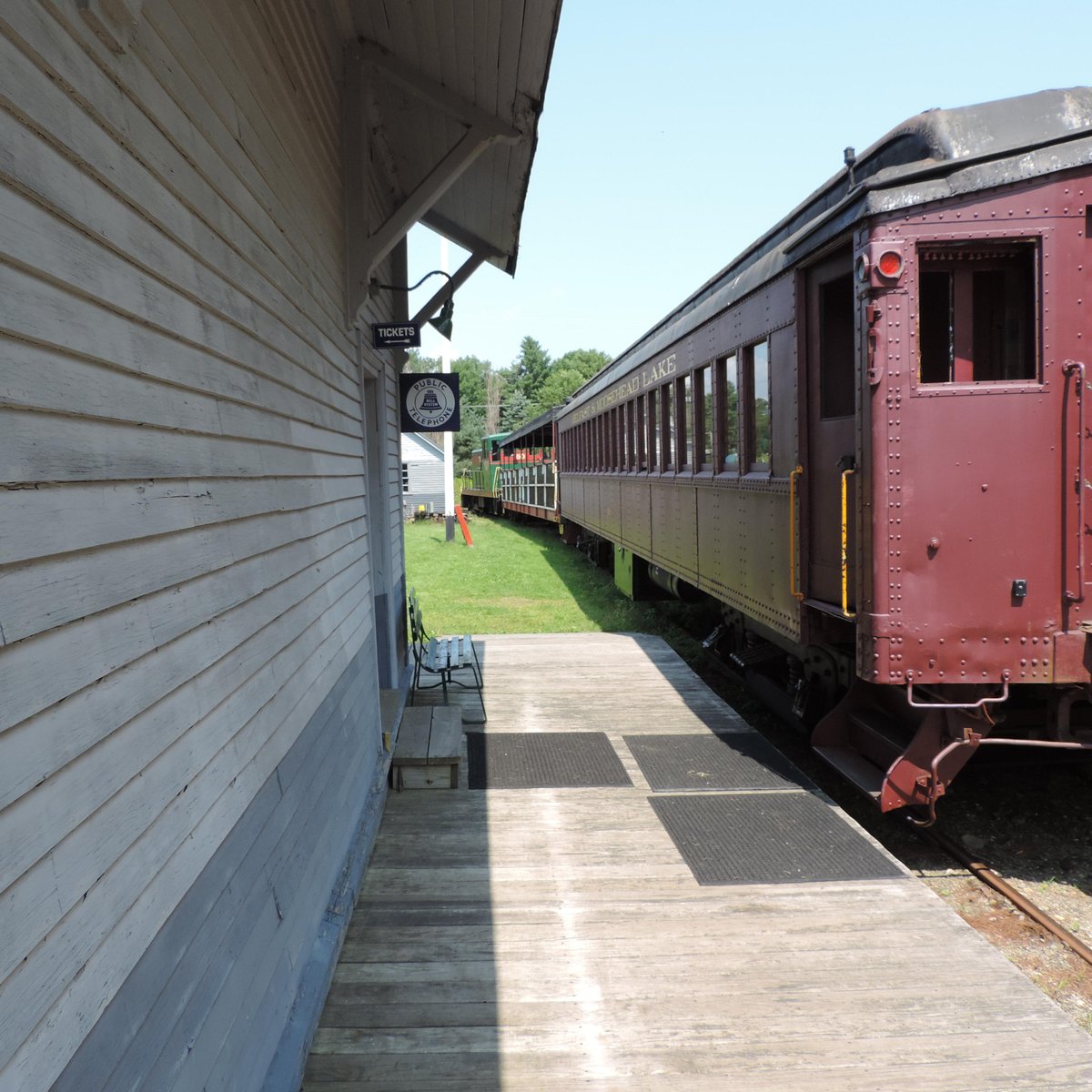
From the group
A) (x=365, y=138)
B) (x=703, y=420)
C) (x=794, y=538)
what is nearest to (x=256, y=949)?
(x=794, y=538)

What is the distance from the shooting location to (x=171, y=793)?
2.07 metres

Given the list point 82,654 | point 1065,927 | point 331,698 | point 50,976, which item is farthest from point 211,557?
point 1065,927

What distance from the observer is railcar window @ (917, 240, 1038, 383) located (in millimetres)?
4715

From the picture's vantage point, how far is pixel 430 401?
8.02 meters

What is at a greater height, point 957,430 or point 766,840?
point 957,430

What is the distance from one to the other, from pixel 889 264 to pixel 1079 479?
1338 mm

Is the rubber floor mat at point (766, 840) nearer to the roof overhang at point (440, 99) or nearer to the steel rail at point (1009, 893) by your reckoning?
the steel rail at point (1009, 893)

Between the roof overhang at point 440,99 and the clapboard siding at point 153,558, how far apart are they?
109cm

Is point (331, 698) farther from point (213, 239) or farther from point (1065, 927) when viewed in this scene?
point (1065, 927)

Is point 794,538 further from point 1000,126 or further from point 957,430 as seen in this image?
point 1000,126

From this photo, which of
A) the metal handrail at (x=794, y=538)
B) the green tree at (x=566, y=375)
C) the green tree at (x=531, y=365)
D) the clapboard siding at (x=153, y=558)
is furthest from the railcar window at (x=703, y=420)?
the green tree at (x=531, y=365)

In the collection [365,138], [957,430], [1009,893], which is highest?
[365,138]

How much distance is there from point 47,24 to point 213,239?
3.36 feet

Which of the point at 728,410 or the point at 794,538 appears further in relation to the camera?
the point at 728,410
